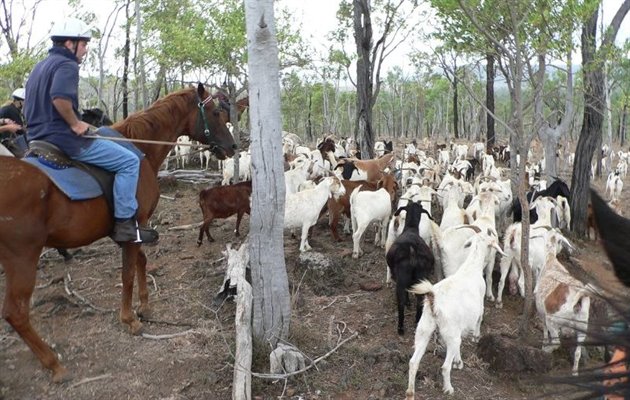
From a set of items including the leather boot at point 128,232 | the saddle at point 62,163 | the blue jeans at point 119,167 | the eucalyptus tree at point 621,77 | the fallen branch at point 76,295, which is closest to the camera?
the saddle at point 62,163

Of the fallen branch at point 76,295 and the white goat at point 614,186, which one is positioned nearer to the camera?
the fallen branch at point 76,295

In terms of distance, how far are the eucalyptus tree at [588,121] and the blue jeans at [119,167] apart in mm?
9689

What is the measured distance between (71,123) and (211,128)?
7.17 feet

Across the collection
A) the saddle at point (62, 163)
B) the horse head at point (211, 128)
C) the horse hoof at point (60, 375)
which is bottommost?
the horse hoof at point (60, 375)

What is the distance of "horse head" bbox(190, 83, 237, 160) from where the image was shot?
649 cm

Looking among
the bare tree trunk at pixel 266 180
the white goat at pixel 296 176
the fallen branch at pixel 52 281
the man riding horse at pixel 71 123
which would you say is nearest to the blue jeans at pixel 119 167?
the man riding horse at pixel 71 123

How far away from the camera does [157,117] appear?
6.07 m

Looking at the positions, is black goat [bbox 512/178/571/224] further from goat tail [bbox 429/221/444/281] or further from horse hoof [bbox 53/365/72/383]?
horse hoof [bbox 53/365/72/383]

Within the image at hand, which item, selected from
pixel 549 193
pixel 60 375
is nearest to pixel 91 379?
pixel 60 375

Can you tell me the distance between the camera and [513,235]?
25.8 feet

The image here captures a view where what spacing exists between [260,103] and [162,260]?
467cm

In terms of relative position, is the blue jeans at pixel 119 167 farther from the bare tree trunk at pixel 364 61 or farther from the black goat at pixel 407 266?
the bare tree trunk at pixel 364 61

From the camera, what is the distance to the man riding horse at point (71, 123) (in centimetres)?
450

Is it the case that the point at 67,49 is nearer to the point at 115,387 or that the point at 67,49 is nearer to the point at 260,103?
the point at 260,103
